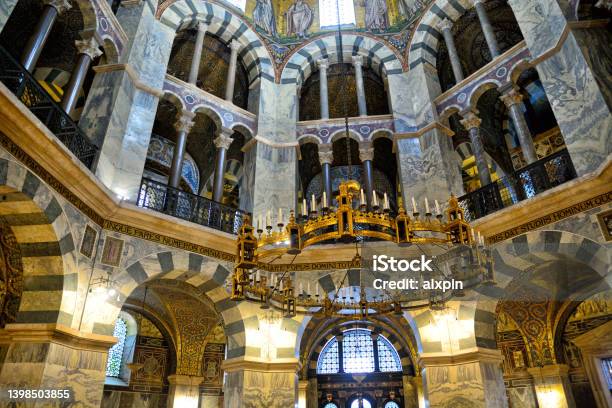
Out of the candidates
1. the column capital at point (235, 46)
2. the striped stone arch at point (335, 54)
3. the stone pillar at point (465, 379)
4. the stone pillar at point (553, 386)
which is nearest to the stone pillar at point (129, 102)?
the column capital at point (235, 46)

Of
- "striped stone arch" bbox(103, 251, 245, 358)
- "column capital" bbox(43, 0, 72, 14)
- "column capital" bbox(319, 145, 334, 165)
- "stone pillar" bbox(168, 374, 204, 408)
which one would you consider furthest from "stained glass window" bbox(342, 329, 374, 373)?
"column capital" bbox(43, 0, 72, 14)

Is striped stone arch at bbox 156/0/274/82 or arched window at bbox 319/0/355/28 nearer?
striped stone arch at bbox 156/0/274/82

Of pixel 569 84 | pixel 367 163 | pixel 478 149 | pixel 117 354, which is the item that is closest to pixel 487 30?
pixel 478 149

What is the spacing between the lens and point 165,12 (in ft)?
34.4

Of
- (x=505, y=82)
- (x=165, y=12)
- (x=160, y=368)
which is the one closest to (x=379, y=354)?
(x=160, y=368)

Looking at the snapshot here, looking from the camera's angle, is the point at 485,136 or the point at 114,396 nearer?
the point at 114,396

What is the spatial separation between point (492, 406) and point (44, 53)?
12.0 m

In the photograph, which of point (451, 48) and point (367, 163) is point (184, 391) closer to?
point (367, 163)

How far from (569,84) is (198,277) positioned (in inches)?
304

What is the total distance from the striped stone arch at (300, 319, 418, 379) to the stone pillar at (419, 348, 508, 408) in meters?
6.09

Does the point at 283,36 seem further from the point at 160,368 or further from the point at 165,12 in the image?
the point at 160,368

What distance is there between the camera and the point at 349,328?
15.1 meters

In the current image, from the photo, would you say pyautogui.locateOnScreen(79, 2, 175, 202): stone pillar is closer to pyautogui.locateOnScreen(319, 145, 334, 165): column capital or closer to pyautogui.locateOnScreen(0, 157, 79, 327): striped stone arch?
pyautogui.locateOnScreen(0, 157, 79, 327): striped stone arch

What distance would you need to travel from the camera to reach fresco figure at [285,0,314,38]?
43.3ft
